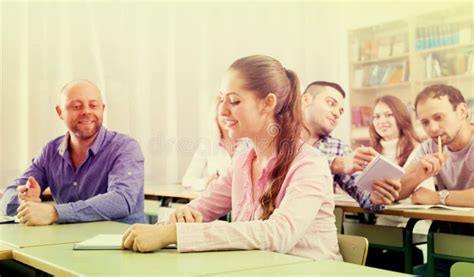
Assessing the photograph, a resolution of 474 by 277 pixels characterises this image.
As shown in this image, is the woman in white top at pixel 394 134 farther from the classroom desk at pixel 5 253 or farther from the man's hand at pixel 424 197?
the classroom desk at pixel 5 253

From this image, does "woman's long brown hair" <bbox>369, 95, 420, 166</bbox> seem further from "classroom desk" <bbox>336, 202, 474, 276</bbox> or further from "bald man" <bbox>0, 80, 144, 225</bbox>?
"bald man" <bbox>0, 80, 144, 225</bbox>

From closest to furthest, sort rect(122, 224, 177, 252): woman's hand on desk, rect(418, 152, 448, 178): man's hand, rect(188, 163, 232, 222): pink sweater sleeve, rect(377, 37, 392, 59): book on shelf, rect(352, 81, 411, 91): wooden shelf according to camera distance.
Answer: rect(122, 224, 177, 252): woman's hand on desk → rect(188, 163, 232, 222): pink sweater sleeve → rect(418, 152, 448, 178): man's hand → rect(352, 81, 411, 91): wooden shelf → rect(377, 37, 392, 59): book on shelf

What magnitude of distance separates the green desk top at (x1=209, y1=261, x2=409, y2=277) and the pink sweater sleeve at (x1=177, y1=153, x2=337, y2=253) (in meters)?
0.22

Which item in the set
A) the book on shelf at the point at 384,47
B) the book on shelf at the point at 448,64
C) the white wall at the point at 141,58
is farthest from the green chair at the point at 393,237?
the book on shelf at the point at 384,47

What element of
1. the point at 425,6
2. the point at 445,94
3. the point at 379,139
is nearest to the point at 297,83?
the point at 445,94

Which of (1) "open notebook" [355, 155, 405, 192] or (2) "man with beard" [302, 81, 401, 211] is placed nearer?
(1) "open notebook" [355, 155, 405, 192]

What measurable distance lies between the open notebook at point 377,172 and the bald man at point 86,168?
96 cm

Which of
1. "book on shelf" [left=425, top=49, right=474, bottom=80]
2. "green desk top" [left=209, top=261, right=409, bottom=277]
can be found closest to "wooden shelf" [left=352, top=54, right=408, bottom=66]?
"book on shelf" [left=425, top=49, right=474, bottom=80]

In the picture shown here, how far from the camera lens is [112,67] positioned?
395 centimetres

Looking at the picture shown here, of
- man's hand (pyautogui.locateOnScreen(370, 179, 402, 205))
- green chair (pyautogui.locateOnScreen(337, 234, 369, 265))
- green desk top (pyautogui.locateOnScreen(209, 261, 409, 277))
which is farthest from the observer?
man's hand (pyautogui.locateOnScreen(370, 179, 402, 205))

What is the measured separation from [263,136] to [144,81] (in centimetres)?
246

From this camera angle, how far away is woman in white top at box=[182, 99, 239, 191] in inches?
158

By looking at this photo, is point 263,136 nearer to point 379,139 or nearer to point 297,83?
point 297,83

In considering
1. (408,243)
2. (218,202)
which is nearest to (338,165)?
(408,243)
